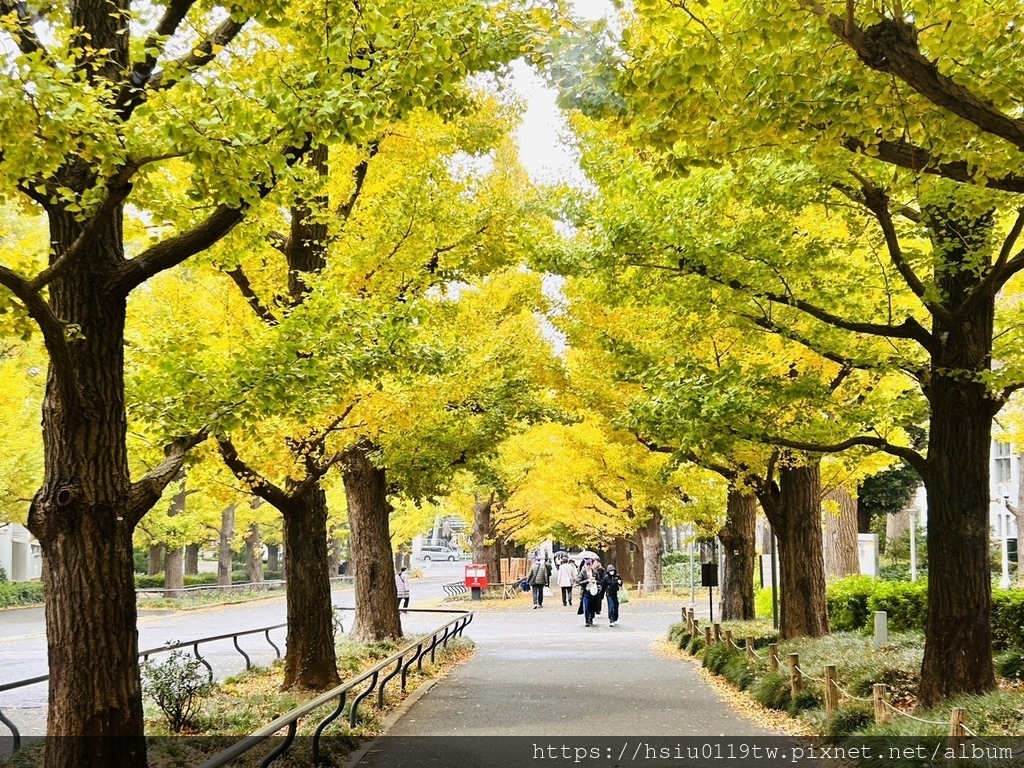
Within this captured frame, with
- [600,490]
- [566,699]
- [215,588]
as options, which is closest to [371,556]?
[566,699]

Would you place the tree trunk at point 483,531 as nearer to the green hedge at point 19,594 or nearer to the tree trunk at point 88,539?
the green hedge at point 19,594

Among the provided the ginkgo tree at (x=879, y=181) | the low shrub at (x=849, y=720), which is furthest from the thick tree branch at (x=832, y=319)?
the low shrub at (x=849, y=720)

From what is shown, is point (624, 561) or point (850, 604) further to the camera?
point (624, 561)

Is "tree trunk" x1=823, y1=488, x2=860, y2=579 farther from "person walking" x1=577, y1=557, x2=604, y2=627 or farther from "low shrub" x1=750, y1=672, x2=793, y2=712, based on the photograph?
"low shrub" x1=750, y1=672, x2=793, y2=712

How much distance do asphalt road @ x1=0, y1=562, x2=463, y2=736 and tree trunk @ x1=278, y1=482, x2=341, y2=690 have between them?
2.70 metres

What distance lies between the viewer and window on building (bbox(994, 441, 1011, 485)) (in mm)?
39250

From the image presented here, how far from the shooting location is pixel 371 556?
53.9 feet

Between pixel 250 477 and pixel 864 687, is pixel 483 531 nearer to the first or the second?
pixel 250 477

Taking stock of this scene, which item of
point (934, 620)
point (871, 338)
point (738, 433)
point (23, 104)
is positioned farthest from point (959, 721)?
point (23, 104)

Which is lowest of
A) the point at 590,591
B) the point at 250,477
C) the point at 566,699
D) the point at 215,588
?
the point at 215,588

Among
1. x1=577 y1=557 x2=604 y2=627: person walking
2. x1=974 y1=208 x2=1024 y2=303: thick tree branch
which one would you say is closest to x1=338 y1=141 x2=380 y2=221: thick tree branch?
x1=974 y1=208 x2=1024 y2=303: thick tree branch

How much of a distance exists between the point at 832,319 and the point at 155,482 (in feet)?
19.6

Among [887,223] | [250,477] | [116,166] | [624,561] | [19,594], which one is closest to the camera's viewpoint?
[116,166]

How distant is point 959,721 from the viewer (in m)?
6.48
